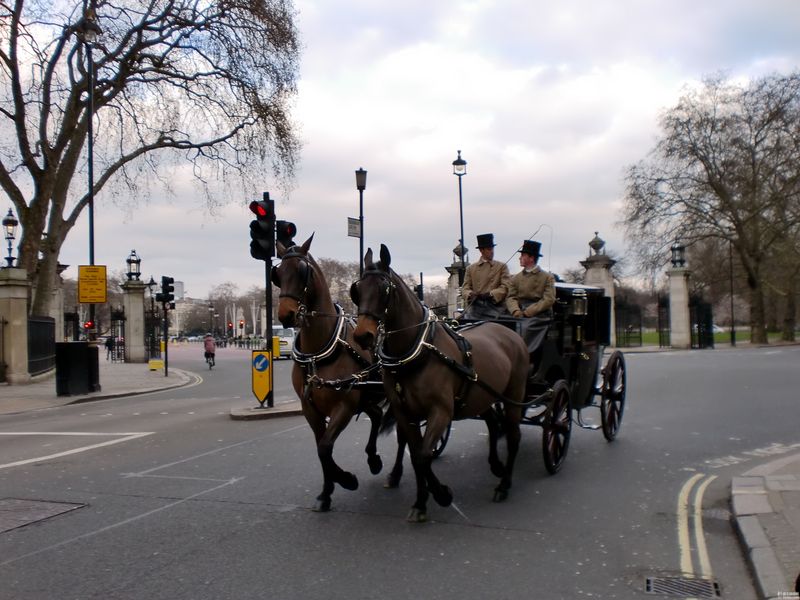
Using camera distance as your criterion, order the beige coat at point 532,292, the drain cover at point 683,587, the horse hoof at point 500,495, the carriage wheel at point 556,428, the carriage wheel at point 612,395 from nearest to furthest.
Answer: the drain cover at point 683,587 < the horse hoof at point 500,495 < the carriage wheel at point 556,428 < the beige coat at point 532,292 < the carriage wheel at point 612,395

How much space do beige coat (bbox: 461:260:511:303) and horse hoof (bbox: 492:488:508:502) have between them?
2289mm

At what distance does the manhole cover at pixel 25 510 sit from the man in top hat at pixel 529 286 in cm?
485

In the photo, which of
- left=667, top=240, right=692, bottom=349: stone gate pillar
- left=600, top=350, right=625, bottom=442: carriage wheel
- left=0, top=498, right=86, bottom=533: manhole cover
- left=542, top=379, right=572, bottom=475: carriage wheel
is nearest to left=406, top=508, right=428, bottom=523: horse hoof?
left=542, top=379, right=572, bottom=475: carriage wheel

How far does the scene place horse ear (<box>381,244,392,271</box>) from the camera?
5285mm

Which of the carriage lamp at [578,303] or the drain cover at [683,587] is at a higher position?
the carriage lamp at [578,303]

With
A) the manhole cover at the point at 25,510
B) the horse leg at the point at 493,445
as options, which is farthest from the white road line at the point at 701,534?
the manhole cover at the point at 25,510

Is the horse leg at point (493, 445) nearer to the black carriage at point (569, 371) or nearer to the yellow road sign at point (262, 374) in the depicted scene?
the black carriage at point (569, 371)

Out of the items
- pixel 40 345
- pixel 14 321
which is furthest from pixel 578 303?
pixel 40 345

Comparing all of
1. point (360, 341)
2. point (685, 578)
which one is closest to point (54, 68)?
point (360, 341)

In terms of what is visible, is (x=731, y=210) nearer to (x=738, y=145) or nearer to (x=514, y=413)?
(x=738, y=145)

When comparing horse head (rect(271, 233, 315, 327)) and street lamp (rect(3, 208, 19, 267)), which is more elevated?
street lamp (rect(3, 208, 19, 267))

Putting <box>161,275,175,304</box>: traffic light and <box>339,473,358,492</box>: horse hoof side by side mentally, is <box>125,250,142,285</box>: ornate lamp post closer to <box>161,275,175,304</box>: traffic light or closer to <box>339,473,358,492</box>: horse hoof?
<box>161,275,175,304</box>: traffic light

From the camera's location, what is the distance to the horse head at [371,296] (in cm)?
514

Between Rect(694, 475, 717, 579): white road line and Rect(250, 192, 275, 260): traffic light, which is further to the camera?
Rect(250, 192, 275, 260): traffic light
